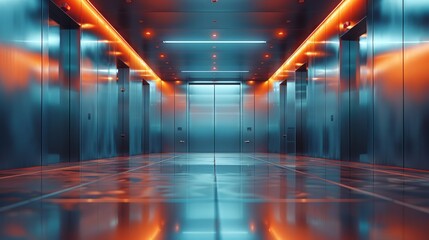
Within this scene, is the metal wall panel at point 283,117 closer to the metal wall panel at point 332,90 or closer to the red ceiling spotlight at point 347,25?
the metal wall panel at point 332,90

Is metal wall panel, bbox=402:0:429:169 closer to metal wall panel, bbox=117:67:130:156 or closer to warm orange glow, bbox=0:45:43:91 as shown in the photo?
warm orange glow, bbox=0:45:43:91

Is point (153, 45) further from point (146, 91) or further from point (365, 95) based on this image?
point (365, 95)

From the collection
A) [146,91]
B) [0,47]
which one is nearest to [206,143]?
[146,91]

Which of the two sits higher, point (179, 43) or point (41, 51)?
point (179, 43)

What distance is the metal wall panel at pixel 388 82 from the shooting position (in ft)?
32.3

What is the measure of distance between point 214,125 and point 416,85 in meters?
18.6

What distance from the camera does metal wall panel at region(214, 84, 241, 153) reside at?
27.2 meters

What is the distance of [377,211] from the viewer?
3.28 meters

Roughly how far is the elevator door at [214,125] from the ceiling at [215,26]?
17.2ft

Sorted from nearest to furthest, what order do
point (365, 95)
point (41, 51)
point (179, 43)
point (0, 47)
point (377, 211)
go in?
point (377, 211) < point (0, 47) < point (41, 51) < point (365, 95) < point (179, 43)

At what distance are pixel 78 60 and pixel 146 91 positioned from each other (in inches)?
457

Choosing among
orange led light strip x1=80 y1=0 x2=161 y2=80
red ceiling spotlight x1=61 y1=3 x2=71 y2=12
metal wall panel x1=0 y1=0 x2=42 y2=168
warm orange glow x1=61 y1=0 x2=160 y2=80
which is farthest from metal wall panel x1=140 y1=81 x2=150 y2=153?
metal wall panel x1=0 y1=0 x2=42 y2=168

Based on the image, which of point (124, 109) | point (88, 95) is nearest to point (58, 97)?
point (88, 95)

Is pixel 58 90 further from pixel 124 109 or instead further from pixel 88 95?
pixel 124 109
